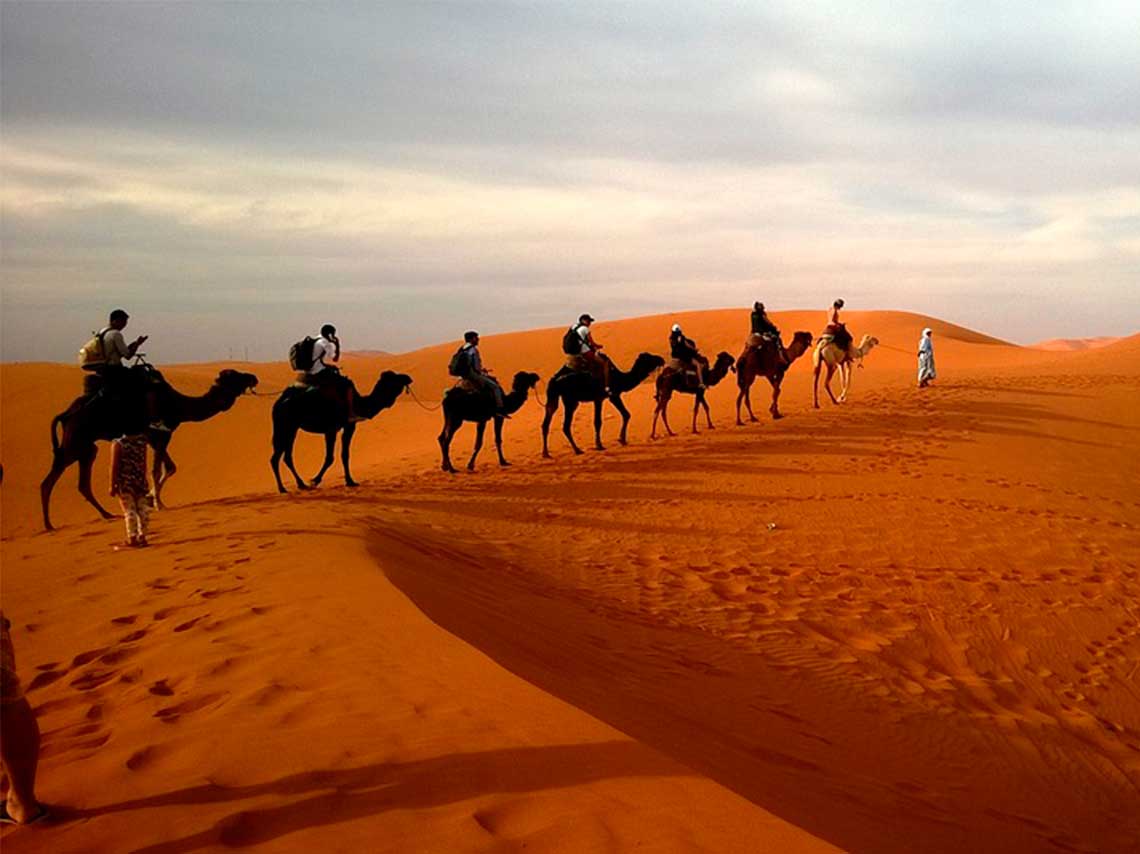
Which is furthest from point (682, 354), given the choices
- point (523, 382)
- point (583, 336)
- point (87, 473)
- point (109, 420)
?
point (87, 473)

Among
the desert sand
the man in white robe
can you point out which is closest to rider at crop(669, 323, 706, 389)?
the desert sand

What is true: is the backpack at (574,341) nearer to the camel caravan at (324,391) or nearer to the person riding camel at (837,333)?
the camel caravan at (324,391)

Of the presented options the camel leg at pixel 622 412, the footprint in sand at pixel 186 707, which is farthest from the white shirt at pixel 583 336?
the footprint in sand at pixel 186 707

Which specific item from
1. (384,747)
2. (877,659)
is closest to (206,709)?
(384,747)

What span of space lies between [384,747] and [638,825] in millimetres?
1360

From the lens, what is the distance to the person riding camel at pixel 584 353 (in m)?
18.0

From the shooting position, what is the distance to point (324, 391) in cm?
1484

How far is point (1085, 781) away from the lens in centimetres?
650

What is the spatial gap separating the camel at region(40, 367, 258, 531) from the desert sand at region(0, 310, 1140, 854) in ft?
4.96

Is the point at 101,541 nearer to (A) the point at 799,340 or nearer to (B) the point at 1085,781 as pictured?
(B) the point at 1085,781

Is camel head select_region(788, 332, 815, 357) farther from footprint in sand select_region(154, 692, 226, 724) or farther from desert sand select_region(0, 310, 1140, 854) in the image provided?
footprint in sand select_region(154, 692, 226, 724)

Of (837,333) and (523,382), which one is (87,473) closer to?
(523,382)

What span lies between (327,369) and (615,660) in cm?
923

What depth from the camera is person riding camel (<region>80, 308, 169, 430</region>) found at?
11695 mm
